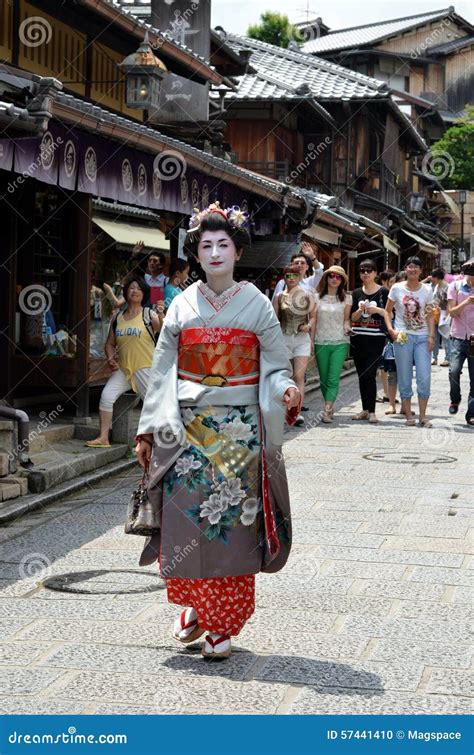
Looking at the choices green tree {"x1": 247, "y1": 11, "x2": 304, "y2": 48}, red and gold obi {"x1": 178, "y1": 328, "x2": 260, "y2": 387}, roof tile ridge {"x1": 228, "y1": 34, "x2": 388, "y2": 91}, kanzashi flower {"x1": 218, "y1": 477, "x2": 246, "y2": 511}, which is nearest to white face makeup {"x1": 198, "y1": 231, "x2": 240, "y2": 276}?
red and gold obi {"x1": 178, "y1": 328, "x2": 260, "y2": 387}

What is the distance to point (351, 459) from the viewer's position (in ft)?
39.5

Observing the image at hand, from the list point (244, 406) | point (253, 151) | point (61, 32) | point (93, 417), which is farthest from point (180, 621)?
point (253, 151)

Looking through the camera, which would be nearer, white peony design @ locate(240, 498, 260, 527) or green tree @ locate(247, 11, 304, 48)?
white peony design @ locate(240, 498, 260, 527)

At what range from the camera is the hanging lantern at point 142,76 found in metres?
14.2

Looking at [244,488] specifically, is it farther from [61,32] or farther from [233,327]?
[61,32]

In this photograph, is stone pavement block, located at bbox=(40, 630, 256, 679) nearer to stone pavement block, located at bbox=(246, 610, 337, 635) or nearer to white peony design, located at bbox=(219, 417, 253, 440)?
stone pavement block, located at bbox=(246, 610, 337, 635)

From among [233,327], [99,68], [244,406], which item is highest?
[99,68]

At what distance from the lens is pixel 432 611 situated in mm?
6250

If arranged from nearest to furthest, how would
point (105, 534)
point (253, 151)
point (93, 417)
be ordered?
point (105, 534), point (93, 417), point (253, 151)

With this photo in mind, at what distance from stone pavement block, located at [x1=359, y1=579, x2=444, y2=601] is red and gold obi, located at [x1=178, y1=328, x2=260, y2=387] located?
175 cm

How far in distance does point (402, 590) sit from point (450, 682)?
172 centimetres

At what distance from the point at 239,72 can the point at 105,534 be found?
16.9 m

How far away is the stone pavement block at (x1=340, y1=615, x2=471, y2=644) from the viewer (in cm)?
576

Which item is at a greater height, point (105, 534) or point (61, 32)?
point (61, 32)
